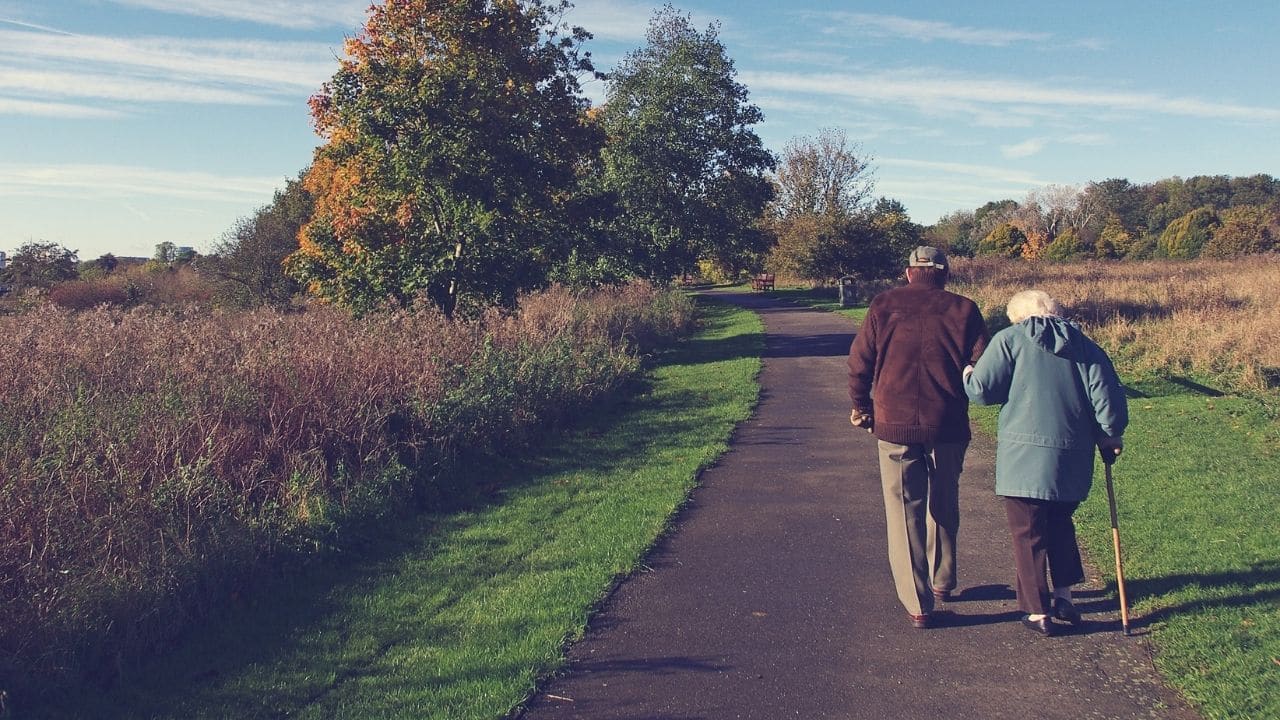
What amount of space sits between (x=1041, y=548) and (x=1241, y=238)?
49994 millimetres

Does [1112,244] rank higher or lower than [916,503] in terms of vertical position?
higher

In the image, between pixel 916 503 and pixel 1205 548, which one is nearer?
pixel 916 503

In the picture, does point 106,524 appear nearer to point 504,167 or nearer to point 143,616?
point 143,616

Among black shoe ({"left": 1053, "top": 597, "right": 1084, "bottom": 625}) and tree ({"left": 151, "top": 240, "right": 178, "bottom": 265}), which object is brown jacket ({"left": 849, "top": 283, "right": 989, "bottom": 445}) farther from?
tree ({"left": 151, "top": 240, "right": 178, "bottom": 265})

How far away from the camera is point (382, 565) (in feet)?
21.7

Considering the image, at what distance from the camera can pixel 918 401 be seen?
5121 millimetres

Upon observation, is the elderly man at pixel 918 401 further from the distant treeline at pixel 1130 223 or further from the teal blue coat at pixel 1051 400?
the distant treeline at pixel 1130 223

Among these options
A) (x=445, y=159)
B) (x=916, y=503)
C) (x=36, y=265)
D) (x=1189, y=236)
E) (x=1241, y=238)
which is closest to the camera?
(x=916, y=503)

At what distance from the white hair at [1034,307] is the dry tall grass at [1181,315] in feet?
32.9

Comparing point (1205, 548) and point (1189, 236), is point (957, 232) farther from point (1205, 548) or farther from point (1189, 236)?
point (1205, 548)

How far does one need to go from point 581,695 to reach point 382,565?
276 cm

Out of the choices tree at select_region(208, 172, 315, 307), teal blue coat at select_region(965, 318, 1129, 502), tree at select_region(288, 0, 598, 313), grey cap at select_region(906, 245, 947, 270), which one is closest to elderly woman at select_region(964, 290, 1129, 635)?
teal blue coat at select_region(965, 318, 1129, 502)

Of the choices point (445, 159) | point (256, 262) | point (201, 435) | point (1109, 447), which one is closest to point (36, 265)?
point (256, 262)

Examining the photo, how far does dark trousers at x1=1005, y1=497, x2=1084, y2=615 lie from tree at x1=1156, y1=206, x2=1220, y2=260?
50.7 m
